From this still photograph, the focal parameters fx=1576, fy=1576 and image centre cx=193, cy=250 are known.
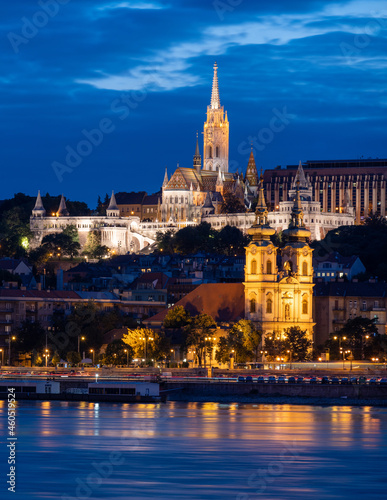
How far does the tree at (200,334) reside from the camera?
115 meters

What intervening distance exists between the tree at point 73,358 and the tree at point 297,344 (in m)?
15.5

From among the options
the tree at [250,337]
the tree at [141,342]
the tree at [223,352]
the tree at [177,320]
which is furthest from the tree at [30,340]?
the tree at [250,337]

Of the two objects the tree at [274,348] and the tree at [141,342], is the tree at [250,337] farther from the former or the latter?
the tree at [141,342]

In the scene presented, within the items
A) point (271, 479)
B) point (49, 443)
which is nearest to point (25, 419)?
point (49, 443)

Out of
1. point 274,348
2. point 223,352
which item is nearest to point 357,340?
point 274,348

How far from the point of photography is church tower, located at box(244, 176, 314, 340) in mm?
118312

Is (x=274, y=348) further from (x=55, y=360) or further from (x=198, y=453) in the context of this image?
(x=198, y=453)

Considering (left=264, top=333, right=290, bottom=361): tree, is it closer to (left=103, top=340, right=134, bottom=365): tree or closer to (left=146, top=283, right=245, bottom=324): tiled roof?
(left=146, top=283, right=245, bottom=324): tiled roof

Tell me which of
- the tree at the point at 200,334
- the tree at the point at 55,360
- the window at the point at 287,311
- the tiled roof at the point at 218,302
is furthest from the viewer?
the tiled roof at the point at 218,302

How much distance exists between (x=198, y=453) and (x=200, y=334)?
47.7 meters

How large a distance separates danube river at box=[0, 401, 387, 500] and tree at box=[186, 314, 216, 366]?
2311 centimetres

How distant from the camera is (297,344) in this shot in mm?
114000

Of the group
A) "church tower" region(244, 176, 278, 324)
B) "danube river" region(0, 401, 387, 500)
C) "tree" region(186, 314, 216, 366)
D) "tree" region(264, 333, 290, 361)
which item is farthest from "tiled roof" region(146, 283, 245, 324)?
"danube river" region(0, 401, 387, 500)

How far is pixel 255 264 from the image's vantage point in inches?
4683
